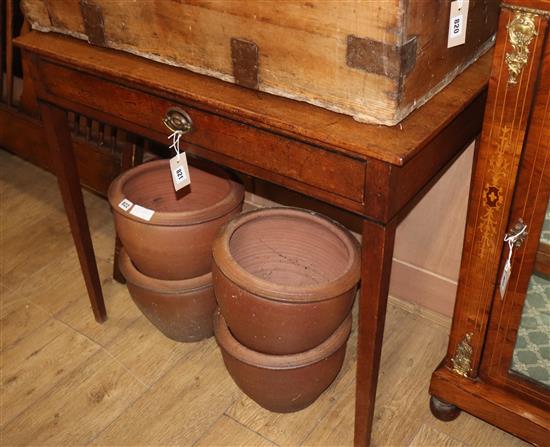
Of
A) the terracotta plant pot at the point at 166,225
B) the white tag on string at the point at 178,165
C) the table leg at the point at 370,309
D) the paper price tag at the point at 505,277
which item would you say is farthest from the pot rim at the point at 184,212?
the paper price tag at the point at 505,277

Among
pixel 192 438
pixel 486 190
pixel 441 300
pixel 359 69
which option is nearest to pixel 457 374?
pixel 441 300

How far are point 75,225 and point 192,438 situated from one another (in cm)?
61

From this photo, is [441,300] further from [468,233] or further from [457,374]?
[468,233]

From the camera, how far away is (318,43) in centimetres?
102

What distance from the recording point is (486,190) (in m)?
1.14

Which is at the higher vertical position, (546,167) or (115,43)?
(115,43)

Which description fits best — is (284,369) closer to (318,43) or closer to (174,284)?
(174,284)

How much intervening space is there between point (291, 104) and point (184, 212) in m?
0.50

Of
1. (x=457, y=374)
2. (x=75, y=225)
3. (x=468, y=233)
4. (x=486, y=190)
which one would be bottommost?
(x=457, y=374)

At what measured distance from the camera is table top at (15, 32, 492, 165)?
1.00 meters

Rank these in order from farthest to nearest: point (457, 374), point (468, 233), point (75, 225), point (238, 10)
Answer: point (75, 225), point (457, 374), point (468, 233), point (238, 10)

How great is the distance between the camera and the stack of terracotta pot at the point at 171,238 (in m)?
1.51

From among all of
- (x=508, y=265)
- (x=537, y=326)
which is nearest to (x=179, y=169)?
(x=508, y=265)

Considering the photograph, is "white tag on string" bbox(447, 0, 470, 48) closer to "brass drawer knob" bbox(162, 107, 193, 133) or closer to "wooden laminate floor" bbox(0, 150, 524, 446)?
"brass drawer knob" bbox(162, 107, 193, 133)
